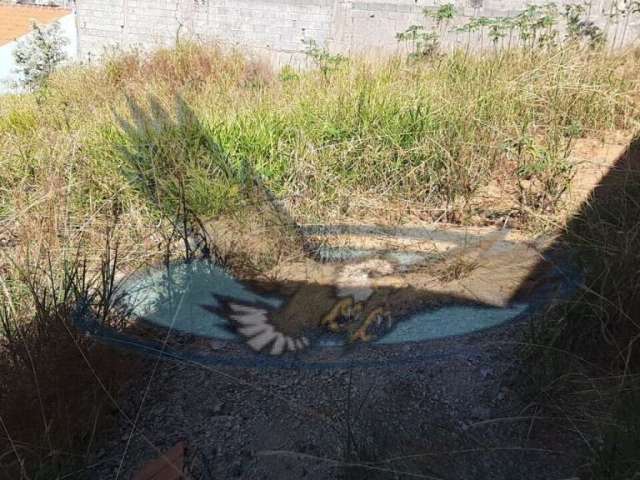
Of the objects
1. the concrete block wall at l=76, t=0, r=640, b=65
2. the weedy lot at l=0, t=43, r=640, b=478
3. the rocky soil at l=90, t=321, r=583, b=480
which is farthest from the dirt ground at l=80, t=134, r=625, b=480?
the concrete block wall at l=76, t=0, r=640, b=65

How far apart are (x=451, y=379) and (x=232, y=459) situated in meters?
0.85

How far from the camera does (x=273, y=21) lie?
30.4 ft

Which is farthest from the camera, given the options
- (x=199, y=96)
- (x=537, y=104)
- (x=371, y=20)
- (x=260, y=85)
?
(x=371, y=20)

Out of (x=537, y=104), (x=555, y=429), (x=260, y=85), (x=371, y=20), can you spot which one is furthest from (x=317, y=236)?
(x=371, y=20)

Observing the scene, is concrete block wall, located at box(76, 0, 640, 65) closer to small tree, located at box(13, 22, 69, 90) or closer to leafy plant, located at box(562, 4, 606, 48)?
small tree, located at box(13, 22, 69, 90)

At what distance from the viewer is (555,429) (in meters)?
1.69

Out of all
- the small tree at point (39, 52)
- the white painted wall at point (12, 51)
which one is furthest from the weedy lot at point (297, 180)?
the white painted wall at point (12, 51)

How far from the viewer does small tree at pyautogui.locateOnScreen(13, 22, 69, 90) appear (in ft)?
28.6

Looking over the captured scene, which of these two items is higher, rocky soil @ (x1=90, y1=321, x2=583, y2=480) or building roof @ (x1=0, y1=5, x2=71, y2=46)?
building roof @ (x1=0, y1=5, x2=71, y2=46)

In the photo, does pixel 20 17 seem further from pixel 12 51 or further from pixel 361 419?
pixel 361 419

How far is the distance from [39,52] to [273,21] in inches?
164

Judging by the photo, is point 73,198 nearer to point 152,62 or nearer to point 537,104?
point 537,104

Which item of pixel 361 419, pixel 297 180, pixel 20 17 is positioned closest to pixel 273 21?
pixel 297 180

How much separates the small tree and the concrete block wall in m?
0.93
